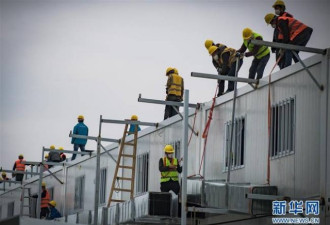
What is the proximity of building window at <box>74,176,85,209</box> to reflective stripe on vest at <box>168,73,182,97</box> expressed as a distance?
1273 cm

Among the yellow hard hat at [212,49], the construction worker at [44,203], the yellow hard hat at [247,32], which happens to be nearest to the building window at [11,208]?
the construction worker at [44,203]

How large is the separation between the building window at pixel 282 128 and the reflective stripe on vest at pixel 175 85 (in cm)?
818

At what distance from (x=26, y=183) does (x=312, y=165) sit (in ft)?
114

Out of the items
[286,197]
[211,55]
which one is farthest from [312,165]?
[211,55]

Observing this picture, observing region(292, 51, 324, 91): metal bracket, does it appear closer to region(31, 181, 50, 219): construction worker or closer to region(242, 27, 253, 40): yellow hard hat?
region(242, 27, 253, 40): yellow hard hat

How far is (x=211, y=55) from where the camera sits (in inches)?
1367

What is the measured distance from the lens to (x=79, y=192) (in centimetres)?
4934

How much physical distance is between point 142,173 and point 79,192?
9.23 m

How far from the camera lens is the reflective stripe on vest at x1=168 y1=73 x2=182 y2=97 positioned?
37500 millimetres

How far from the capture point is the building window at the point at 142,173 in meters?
40.5

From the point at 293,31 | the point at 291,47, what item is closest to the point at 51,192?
the point at 293,31

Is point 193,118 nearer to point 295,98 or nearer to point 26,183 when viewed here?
point 295,98

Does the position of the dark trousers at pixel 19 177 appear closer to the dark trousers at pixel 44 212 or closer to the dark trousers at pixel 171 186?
the dark trousers at pixel 44 212

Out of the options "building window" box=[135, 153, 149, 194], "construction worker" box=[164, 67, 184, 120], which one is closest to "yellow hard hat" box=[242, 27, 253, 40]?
"construction worker" box=[164, 67, 184, 120]
